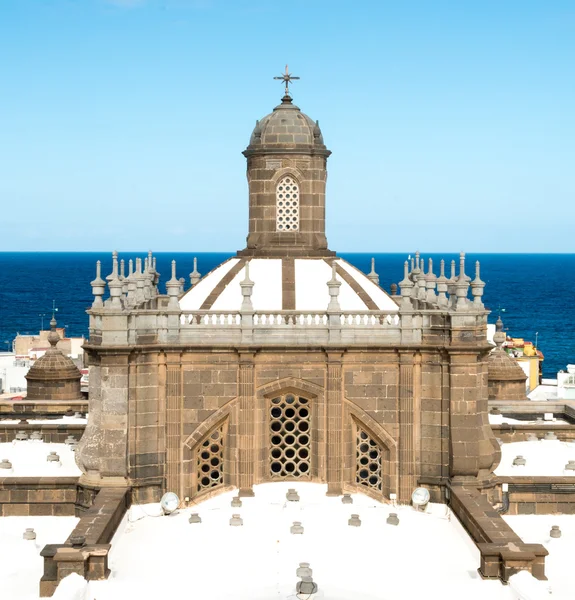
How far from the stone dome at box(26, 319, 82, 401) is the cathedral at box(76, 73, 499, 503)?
68.4 ft

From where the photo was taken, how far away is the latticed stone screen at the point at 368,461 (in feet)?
112

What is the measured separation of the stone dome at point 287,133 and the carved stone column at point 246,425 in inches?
335

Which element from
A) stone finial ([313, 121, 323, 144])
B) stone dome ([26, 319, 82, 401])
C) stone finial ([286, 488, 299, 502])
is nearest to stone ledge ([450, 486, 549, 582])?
stone finial ([286, 488, 299, 502])

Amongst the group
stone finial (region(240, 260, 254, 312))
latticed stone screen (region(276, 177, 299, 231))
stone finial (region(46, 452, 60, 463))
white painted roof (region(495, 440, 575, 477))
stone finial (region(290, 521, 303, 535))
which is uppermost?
latticed stone screen (region(276, 177, 299, 231))

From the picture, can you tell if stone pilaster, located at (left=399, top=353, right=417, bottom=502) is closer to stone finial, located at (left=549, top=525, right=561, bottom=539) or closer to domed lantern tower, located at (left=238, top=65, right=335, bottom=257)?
stone finial, located at (left=549, top=525, right=561, bottom=539)

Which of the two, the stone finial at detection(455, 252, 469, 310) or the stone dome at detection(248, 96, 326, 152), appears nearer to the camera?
the stone finial at detection(455, 252, 469, 310)

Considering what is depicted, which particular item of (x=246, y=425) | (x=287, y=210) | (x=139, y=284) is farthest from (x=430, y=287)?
(x=139, y=284)

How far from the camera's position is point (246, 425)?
110 feet

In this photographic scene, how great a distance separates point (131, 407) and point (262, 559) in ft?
22.8

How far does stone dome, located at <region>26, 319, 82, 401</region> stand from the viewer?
5338 cm

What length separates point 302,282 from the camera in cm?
3631

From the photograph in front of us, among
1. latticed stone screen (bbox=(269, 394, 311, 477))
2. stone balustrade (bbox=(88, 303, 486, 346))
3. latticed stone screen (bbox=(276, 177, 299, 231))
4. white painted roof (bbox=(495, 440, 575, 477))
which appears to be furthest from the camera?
latticed stone screen (bbox=(276, 177, 299, 231))

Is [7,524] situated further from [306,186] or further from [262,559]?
[306,186]

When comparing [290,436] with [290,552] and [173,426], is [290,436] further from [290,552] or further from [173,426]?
[290,552]
